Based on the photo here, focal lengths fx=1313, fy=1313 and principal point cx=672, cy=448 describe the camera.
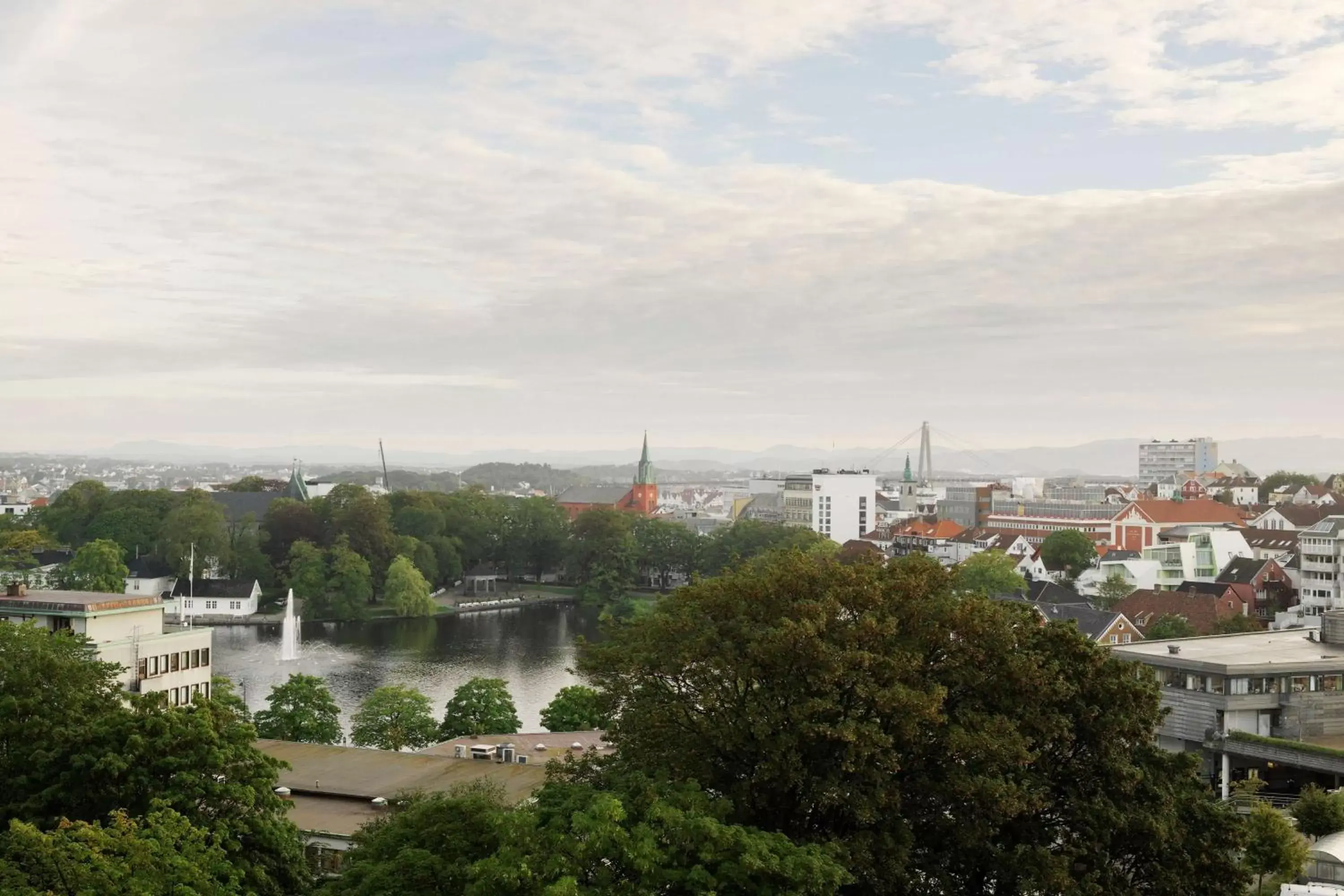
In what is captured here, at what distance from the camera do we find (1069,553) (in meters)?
65.6

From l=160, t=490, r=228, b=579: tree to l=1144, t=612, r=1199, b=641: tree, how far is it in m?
41.6

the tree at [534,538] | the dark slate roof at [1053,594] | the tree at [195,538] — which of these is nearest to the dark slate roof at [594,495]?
the tree at [534,538]

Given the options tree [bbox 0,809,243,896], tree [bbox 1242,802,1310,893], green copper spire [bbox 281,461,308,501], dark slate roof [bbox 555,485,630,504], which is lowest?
tree [bbox 1242,802,1310,893]

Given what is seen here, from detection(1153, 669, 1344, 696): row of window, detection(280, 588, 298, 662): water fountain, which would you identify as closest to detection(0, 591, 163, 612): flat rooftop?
detection(280, 588, 298, 662): water fountain

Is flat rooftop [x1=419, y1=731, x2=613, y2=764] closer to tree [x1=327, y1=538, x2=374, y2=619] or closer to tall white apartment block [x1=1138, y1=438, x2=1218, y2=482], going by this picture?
tree [x1=327, y1=538, x2=374, y2=619]

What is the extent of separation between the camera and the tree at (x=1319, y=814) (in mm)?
18156

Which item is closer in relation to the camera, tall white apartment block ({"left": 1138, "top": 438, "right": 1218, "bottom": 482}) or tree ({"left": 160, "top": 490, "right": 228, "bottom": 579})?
tree ({"left": 160, "top": 490, "right": 228, "bottom": 579})

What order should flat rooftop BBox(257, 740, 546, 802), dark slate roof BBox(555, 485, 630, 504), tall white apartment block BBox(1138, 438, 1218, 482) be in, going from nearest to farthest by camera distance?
flat rooftop BBox(257, 740, 546, 802), dark slate roof BBox(555, 485, 630, 504), tall white apartment block BBox(1138, 438, 1218, 482)

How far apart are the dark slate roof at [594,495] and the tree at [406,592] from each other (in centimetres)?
6047

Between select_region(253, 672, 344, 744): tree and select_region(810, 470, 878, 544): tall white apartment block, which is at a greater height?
select_region(810, 470, 878, 544): tall white apartment block

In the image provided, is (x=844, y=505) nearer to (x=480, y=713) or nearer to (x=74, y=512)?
(x=74, y=512)

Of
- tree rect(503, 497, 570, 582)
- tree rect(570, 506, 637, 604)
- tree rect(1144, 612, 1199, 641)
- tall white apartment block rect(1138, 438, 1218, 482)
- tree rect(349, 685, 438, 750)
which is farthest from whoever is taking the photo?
tall white apartment block rect(1138, 438, 1218, 482)

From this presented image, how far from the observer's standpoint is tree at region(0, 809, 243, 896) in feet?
32.9

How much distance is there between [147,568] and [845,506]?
5129 cm
